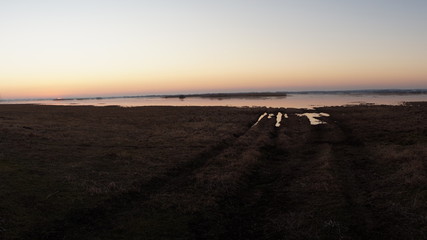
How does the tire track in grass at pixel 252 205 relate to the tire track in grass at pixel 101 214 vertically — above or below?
below

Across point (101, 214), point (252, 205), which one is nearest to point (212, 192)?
point (252, 205)

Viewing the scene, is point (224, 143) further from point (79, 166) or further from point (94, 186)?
point (94, 186)

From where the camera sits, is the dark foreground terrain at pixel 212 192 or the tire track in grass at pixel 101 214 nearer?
the tire track in grass at pixel 101 214

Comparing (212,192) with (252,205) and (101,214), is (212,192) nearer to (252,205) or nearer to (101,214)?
(252,205)

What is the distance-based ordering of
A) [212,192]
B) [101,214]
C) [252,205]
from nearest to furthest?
[101,214] → [252,205] → [212,192]

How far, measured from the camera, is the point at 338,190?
52.2ft

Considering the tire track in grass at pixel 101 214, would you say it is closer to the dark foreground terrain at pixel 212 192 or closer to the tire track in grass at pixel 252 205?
the dark foreground terrain at pixel 212 192

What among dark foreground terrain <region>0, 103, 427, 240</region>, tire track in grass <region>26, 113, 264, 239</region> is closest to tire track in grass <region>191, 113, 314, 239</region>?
dark foreground terrain <region>0, 103, 427, 240</region>

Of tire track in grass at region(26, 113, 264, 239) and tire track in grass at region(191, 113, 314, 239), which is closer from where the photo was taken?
tire track in grass at region(26, 113, 264, 239)

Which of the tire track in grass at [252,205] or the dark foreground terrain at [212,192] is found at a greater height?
the dark foreground terrain at [212,192]

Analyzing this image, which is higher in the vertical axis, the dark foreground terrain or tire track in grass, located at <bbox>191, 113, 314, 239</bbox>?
the dark foreground terrain

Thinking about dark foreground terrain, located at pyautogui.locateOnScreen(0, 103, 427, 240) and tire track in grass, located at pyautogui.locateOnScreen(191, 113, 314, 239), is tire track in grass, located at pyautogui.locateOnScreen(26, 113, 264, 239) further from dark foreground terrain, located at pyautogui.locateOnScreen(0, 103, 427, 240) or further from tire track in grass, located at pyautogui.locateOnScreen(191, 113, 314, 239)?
tire track in grass, located at pyautogui.locateOnScreen(191, 113, 314, 239)

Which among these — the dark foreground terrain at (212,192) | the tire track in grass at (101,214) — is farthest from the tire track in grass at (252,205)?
the tire track in grass at (101,214)

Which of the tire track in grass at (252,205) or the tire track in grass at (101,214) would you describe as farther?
the tire track in grass at (252,205)
